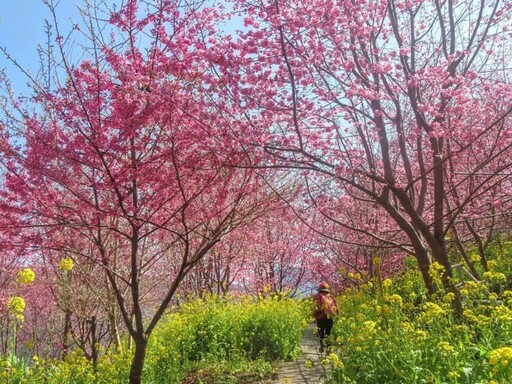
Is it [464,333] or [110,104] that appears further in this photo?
[110,104]

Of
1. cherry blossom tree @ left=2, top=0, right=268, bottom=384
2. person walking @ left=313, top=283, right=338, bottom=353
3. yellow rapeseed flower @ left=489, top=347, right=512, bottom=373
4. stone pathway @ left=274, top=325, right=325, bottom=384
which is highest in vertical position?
cherry blossom tree @ left=2, top=0, right=268, bottom=384

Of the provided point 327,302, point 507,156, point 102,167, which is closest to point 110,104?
point 102,167

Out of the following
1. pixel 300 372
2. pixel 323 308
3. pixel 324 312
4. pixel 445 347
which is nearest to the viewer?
pixel 445 347

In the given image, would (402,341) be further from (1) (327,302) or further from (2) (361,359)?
(1) (327,302)

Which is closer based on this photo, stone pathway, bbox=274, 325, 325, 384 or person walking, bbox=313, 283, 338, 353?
stone pathway, bbox=274, 325, 325, 384

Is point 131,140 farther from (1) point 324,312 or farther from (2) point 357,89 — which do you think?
(1) point 324,312

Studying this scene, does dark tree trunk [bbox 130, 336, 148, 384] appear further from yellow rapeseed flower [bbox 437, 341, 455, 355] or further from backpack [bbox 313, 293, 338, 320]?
backpack [bbox 313, 293, 338, 320]

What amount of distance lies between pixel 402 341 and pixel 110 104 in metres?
3.65

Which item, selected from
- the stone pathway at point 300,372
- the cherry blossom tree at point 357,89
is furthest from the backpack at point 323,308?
the cherry blossom tree at point 357,89

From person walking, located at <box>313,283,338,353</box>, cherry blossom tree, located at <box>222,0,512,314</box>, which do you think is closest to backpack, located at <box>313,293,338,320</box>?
person walking, located at <box>313,283,338,353</box>

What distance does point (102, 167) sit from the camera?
5.02 metres

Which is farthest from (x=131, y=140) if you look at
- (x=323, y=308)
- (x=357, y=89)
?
(x=323, y=308)

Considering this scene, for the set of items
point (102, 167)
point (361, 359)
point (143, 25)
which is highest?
point (143, 25)

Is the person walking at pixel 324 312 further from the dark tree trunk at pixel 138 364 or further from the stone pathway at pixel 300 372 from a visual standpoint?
the dark tree trunk at pixel 138 364
